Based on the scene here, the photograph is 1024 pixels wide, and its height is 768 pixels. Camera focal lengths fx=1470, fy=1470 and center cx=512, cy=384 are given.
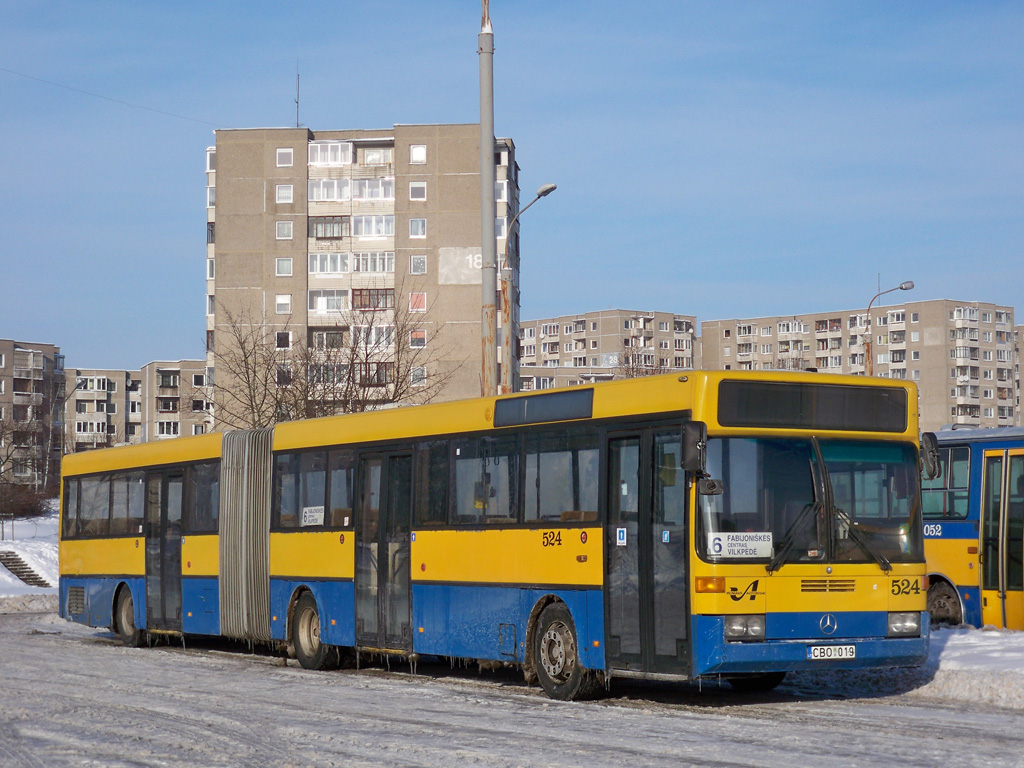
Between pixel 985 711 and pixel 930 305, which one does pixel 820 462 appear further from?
pixel 930 305

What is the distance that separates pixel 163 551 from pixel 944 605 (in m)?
11.1

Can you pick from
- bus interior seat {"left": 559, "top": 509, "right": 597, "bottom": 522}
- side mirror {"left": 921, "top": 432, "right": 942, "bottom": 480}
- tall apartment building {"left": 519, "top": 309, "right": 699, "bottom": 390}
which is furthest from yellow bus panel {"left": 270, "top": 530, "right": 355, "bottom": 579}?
tall apartment building {"left": 519, "top": 309, "right": 699, "bottom": 390}

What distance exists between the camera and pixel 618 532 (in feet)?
42.8

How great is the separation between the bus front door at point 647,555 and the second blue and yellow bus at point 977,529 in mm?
7836

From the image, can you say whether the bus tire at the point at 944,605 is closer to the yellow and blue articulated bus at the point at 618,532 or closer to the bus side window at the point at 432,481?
the yellow and blue articulated bus at the point at 618,532

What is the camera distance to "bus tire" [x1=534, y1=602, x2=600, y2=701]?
13.4 meters

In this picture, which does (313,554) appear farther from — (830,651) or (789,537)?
(830,651)

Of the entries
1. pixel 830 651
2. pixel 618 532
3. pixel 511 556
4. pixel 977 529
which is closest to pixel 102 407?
pixel 977 529

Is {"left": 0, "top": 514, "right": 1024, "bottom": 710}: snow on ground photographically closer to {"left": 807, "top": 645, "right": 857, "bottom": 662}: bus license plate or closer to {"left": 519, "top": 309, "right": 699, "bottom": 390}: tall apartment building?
{"left": 807, "top": 645, "right": 857, "bottom": 662}: bus license plate

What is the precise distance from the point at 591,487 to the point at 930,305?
14692 cm

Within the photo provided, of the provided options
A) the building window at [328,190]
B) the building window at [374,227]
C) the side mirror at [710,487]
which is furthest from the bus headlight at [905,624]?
the building window at [328,190]

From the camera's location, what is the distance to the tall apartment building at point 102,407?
15725cm

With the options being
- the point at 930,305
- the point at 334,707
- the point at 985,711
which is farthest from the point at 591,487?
the point at 930,305

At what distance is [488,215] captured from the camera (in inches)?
788
